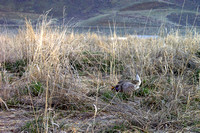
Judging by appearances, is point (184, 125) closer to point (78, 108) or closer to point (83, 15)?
point (78, 108)

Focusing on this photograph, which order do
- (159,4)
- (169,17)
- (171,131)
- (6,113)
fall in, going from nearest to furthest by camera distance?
(171,131) → (6,113) → (169,17) → (159,4)

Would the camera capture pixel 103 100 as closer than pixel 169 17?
Yes

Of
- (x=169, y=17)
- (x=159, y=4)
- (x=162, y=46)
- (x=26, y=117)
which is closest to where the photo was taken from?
(x=26, y=117)

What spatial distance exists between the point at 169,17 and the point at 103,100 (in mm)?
28881

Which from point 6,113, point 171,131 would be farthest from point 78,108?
point 171,131

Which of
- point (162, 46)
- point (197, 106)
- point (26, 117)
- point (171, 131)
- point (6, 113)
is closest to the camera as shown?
point (171, 131)

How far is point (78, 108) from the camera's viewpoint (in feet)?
8.80

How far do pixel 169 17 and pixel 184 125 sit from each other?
2932 centimetres

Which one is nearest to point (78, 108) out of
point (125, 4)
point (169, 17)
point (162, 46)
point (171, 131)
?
point (171, 131)

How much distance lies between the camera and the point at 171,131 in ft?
7.31

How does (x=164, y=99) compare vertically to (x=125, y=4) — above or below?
below

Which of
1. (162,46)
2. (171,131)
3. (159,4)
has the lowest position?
(171,131)

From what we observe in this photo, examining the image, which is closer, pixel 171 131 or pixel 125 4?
pixel 171 131

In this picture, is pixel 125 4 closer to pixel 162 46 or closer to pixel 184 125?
pixel 162 46
